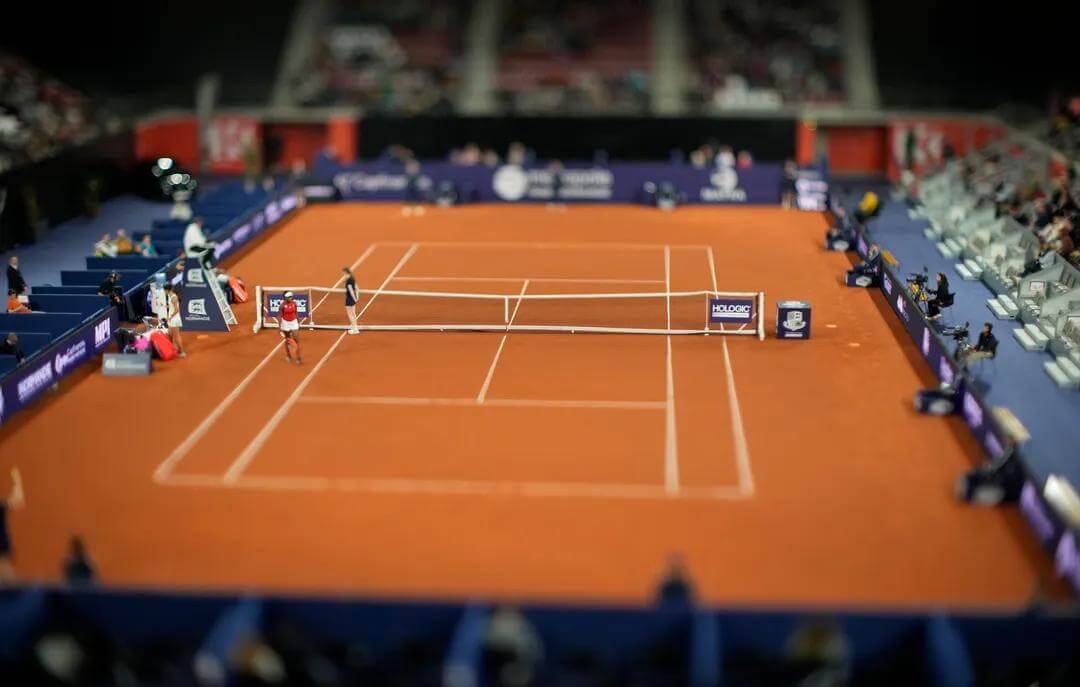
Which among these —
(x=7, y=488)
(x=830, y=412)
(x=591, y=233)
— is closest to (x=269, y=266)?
(x=591, y=233)

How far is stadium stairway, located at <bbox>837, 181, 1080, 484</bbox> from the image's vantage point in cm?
2325

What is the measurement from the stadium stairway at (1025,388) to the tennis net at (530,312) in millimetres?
5531

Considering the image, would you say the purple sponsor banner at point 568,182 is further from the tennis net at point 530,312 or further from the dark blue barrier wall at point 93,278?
the dark blue barrier wall at point 93,278

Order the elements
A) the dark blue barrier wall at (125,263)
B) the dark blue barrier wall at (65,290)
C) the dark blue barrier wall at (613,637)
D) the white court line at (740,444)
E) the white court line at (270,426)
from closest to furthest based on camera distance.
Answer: the dark blue barrier wall at (613,637) < the white court line at (740,444) < the white court line at (270,426) < the dark blue barrier wall at (65,290) < the dark blue barrier wall at (125,263)

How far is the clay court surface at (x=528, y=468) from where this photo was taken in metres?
18.9

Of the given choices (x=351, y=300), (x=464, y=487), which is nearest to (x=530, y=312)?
(x=351, y=300)

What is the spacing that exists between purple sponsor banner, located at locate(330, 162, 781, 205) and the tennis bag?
16.1 meters

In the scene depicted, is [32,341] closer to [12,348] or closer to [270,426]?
[12,348]

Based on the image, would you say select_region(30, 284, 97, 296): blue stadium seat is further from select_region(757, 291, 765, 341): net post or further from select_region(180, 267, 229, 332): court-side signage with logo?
select_region(757, 291, 765, 341): net post

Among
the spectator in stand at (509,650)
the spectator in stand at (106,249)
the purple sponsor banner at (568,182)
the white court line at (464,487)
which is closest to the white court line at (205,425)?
the white court line at (464,487)

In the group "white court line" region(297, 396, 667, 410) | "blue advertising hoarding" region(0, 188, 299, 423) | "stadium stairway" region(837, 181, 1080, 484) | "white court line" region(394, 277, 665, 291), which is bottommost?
"stadium stairway" region(837, 181, 1080, 484)

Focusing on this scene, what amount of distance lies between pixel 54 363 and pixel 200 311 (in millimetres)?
4855

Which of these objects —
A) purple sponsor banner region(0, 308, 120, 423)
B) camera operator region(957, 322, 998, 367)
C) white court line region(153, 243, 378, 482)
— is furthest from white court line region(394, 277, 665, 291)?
camera operator region(957, 322, 998, 367)

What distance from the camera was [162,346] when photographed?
28531mm
